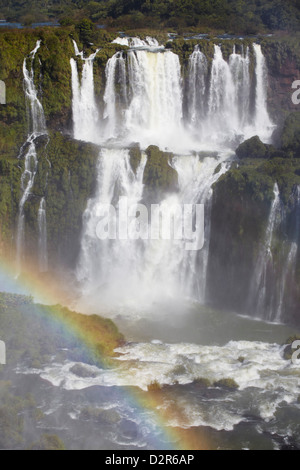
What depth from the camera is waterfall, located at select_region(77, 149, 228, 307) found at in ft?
94.7

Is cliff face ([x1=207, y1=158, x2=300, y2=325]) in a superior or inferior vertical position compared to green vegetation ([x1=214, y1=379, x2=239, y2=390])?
superior

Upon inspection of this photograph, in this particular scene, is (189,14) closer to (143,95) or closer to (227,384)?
(143,95)

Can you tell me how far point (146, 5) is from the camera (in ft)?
163

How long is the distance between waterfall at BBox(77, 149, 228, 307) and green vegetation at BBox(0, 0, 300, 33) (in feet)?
61.9

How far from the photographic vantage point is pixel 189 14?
47531mm

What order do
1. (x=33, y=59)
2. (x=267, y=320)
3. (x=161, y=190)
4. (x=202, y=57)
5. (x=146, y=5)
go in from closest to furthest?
(x=267, y=320) → (x=161, y=190) → (x=33, y=59) → (x=202, y=57) → (x=146, y=5)

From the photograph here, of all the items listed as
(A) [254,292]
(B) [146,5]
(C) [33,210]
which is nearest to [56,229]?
(C) [33,210]

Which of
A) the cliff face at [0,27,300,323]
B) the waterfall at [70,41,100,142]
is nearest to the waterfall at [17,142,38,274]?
the cliff face at [0,27,300,323]

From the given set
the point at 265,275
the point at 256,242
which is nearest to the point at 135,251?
the point at 256,242

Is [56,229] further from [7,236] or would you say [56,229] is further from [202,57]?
[202,57]

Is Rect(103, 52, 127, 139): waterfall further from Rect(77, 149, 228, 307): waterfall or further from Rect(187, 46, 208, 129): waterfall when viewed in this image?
Rect(77, 149, 228, 307): waterfall
